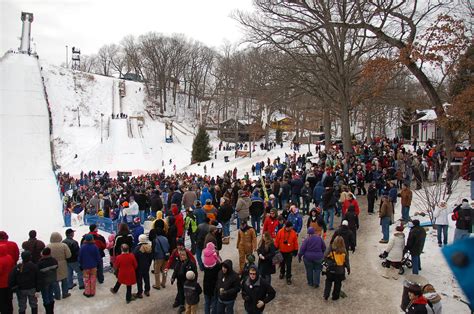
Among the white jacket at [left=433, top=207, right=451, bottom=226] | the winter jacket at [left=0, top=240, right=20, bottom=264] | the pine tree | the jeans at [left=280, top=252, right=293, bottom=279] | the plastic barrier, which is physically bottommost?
the plastic barrier

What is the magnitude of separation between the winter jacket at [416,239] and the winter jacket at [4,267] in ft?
26.3

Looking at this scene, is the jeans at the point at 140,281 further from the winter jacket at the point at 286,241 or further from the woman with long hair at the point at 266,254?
the winter jacket at the point at 286,241

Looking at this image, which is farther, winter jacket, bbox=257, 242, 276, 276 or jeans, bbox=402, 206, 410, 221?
jeans, bbox=402, 206, 410, 221

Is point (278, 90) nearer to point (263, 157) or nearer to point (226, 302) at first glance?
point (263, 157)

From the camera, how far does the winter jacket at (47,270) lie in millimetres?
7242

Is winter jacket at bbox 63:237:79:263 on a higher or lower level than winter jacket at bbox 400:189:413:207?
lower

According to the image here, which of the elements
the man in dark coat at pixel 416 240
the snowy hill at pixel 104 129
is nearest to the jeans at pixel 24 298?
the man in dark coat at pixel 416 240

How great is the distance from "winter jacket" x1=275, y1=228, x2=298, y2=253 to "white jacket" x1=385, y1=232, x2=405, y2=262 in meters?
2.21

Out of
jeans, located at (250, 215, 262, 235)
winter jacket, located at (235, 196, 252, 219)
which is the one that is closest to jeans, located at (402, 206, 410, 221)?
jeans, located at (250, 215, 262, 235)

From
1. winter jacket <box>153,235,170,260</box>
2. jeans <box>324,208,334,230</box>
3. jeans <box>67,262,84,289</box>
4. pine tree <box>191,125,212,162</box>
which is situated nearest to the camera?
jeans <box>67,262,84,289</box>

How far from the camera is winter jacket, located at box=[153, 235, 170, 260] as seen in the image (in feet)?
28.1

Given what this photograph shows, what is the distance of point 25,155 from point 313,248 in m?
35.1

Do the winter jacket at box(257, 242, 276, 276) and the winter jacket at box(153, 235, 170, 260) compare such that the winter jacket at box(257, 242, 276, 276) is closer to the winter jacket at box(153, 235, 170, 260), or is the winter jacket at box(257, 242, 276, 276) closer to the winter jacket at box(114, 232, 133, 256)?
the winter jacket at box(153, 235, 170, 260)

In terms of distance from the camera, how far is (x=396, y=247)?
8.89 metres
